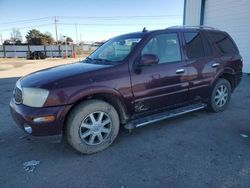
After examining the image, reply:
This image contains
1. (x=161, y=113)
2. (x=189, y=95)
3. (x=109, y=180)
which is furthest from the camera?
(x=189, y=95)

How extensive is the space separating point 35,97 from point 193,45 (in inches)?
122

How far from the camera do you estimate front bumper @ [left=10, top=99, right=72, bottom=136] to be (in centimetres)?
302

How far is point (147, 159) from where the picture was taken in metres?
3.23

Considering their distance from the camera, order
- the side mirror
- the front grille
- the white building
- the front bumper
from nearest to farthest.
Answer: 1. the front bumper
2. the front grille
3. the side mirror
4. the white building

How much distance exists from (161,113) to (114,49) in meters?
1.47

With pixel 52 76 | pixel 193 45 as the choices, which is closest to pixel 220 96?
pixel 193 45

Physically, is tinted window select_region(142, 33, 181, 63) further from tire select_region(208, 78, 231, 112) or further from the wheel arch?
tire select_region(208, 78, 231, 112)

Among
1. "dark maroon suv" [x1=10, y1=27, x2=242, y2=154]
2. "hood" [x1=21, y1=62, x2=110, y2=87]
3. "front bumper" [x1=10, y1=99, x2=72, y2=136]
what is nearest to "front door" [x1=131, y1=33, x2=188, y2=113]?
"dark maroon suv" [x1=10, y1=27, x2=242, y2=154]

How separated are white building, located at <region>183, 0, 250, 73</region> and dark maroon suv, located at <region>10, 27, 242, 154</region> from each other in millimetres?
6437

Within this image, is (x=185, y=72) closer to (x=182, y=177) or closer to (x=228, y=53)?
(x=228, y=53)

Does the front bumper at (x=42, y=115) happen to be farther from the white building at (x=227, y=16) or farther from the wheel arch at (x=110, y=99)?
the white building at (x=227, y=16)

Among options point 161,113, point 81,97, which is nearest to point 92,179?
point 81,97

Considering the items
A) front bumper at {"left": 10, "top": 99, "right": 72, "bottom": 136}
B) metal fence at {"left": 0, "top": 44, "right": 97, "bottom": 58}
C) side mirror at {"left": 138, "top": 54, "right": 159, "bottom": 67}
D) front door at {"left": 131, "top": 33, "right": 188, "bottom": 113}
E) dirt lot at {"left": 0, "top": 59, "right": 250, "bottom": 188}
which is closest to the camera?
dirt lot at {"left": 0, "top": 59, "right": 250, "bottom": 188}

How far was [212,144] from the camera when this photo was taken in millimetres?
3627
